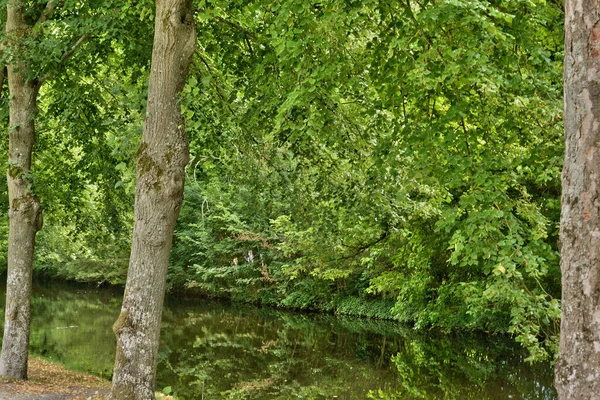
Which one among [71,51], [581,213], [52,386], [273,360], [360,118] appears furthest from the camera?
[273,360]

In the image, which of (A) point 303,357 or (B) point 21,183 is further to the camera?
(A) point 303,357

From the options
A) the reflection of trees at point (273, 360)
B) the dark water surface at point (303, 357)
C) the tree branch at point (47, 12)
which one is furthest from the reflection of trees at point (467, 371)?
the tree branch at point (47, 12)

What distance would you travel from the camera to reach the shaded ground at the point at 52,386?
11297 mm

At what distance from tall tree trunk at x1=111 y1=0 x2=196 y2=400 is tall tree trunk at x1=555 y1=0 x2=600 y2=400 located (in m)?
5.85

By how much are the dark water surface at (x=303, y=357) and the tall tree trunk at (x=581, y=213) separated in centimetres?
1313

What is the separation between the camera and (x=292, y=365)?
67.8 feet

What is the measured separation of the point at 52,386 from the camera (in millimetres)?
12594

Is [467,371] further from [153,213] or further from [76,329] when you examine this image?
[76,329]

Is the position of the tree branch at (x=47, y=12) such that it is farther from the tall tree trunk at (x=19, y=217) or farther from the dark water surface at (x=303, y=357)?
the dark water surface at (x=303, y=357)

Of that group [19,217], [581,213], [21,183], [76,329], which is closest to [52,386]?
[19,217]

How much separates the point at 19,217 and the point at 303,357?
11215 mm

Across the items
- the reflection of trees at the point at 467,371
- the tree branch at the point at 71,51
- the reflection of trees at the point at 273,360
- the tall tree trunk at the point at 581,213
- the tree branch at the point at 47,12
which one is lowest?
the reflection of trees at the point at 273,360

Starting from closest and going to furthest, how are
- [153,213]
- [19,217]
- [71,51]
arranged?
[153,213], [71,51], [19,217]

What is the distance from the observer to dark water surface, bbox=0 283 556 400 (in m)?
17.1
